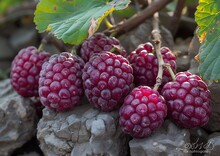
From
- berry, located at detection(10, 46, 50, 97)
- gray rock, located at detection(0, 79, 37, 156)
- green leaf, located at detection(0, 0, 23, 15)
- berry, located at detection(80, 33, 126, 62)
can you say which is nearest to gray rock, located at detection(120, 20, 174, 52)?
berry, located at detection(80, 33, 126, 62)

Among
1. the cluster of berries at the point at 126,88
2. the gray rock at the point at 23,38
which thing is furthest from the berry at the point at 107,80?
the gray rock at the point at 23,38

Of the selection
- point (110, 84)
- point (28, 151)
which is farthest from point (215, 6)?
point (28, 151)

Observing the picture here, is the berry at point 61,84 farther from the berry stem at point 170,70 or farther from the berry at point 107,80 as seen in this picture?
the berry stem at point 170,70

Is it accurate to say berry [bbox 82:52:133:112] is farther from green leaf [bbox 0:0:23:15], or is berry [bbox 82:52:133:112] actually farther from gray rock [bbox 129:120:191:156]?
green leaf [bbox 0:0:23:15]

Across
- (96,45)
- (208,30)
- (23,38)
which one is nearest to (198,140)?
(208,30)

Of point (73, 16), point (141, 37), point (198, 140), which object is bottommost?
point (198, 140)

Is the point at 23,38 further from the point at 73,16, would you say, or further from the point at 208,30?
the point at 208,30
